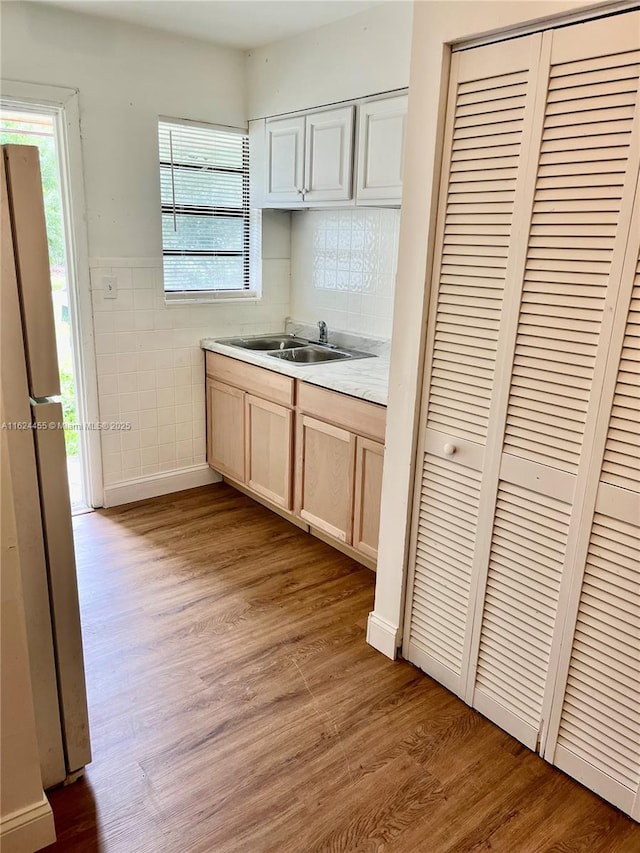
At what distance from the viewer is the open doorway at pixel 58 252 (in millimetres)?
3000

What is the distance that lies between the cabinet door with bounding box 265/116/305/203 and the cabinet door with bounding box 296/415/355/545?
1.25 meters

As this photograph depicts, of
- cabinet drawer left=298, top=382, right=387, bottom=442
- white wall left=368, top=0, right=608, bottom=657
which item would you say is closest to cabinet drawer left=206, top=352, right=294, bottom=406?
cabinet drawer left=298, top=382, right=387, bottom=442

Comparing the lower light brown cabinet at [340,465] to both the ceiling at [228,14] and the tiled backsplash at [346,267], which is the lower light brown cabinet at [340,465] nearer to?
the tiled backsplash at [346,267]

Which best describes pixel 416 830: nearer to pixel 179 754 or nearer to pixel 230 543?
pixel 179 754

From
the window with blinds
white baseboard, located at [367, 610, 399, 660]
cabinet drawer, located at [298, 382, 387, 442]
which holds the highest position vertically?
the window with blinds

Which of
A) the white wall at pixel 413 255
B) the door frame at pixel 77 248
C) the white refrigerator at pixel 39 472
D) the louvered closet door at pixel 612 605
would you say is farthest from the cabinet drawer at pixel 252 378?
the louvered closet door at pixel 612 605

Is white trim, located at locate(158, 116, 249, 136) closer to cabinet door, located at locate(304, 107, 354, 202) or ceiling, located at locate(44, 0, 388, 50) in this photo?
ceiling, located at locate(44, 0, 388, 50)

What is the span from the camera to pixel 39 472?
5.19 feet

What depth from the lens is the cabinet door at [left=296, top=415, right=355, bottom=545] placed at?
2869 mm

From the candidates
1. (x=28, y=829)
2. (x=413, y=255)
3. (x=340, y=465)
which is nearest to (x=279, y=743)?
(x=28, y=829)

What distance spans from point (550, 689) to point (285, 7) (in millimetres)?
2976

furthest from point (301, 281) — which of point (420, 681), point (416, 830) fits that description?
point (416, 830)

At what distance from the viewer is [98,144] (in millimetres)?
3145

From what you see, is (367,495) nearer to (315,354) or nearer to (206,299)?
(315,354)
